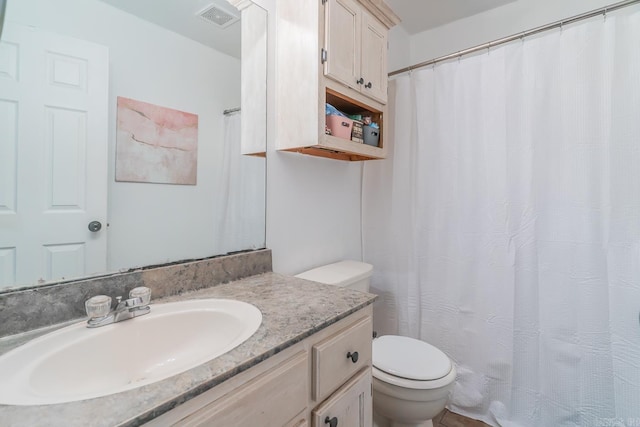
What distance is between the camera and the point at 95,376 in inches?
24.9

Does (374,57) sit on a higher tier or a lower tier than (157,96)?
higher

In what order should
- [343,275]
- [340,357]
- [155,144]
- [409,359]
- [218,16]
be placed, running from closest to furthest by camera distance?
1. [340,357]
2. [155,144]
3. [218,16]
4. [409,359]
5. [343,275]

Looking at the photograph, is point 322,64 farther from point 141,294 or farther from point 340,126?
point 141,294

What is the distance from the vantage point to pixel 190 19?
1.00m

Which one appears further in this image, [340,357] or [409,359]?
[409,359]

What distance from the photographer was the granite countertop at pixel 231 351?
402 mm

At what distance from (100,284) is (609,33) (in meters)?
2.07

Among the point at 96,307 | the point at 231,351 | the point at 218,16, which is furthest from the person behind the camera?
the point at 218,16

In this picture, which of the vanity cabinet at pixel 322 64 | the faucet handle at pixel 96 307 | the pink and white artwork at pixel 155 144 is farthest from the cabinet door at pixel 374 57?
the faucet handle at pixel 96 307

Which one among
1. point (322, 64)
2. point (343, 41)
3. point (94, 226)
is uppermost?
point (343, 41)

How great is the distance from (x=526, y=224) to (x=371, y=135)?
2.85ft

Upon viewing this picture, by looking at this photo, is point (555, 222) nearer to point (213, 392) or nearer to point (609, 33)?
point (609, 33)

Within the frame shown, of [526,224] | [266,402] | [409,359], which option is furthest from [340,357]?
[526,224]

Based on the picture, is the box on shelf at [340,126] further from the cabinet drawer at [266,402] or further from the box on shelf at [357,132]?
the cabinet drawer at [266,402]
